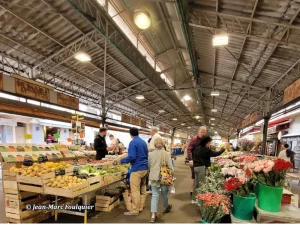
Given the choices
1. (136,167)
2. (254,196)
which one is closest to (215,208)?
(254,196)

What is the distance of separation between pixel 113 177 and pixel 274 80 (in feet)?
25.7

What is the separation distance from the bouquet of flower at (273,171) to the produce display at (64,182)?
2840 millimetres

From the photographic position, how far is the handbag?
4000 mm

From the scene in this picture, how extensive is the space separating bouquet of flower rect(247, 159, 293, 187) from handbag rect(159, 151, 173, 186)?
5.69ft

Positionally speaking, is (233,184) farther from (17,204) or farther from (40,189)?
(17,204)

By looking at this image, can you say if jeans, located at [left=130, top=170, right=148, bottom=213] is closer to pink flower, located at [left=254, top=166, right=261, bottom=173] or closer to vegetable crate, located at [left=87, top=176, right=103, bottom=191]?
vegetable crate, located at [left=87, top=176, right=103, bottom=191]

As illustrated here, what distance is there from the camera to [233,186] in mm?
2799

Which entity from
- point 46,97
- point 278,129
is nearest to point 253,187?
point 46,97

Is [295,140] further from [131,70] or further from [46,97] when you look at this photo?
[46,97]

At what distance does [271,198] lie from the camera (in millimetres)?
2633

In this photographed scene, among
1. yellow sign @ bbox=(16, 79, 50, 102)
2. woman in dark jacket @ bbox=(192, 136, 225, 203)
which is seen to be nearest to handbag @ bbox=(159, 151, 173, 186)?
woman in dark jacket @ bbox=(192, 136, 225, 203)

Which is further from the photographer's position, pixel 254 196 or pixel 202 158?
pixel 202 158

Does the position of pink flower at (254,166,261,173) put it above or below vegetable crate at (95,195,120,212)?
above

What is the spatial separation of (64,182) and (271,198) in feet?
10.5
